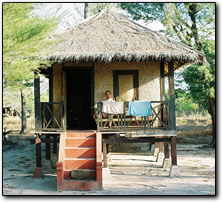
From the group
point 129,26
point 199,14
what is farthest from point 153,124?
point 199,14

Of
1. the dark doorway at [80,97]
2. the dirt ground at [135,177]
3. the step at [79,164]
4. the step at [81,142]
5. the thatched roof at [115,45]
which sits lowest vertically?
the dirt ground at [135,177]

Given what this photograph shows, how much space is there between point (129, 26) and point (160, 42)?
61.6 inches

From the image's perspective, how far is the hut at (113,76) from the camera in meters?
9.15

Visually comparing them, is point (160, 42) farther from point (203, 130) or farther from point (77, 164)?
point (203, 130)

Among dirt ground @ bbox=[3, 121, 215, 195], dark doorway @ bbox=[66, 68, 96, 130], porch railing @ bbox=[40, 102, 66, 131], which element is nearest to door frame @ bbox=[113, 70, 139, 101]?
porch railing @ bbox=[40, 102, 66, 131]

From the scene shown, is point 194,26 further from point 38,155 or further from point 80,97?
point 38,155

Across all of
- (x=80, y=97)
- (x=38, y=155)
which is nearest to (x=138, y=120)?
(x=38, y=155)

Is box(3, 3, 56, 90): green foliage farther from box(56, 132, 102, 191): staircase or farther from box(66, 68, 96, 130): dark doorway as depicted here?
box(66, 68, 96, 130): dark doorway

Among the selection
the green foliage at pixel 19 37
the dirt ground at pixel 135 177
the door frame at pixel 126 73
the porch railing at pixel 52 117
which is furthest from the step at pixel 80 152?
the green foliage at pixel 19 37

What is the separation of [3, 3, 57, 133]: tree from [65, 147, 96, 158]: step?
3067 mm

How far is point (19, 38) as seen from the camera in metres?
5.54

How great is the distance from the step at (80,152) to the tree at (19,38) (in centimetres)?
307

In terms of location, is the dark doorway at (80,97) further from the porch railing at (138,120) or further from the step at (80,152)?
the step at (80,152)

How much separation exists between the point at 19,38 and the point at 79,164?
395 cm
